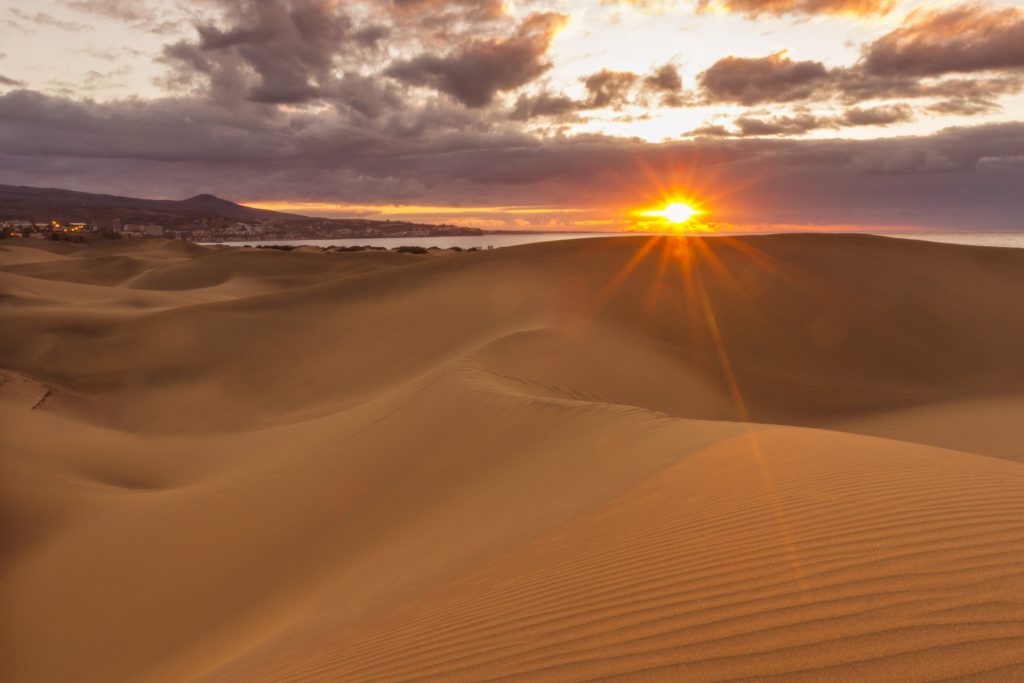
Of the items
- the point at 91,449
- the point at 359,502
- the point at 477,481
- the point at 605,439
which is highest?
the point at 605,439

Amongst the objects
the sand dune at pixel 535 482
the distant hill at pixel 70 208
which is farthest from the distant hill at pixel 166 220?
the sand dune at pixel 535 482

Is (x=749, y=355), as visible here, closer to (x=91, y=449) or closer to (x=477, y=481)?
(x=477, y=481)

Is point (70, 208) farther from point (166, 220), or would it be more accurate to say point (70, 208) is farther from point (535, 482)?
point (535, 482)

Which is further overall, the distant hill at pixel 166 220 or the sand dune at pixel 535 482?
the distant hill at pixel 166 220

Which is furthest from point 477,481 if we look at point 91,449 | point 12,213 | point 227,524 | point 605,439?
point 12,213

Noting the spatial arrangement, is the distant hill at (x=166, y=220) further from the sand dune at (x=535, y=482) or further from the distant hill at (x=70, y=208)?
the sand dune at (x=535, y=482)

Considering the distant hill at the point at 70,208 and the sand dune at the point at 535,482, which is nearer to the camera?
the sand dune at the point at 535,482

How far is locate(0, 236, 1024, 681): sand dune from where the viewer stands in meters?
2.67

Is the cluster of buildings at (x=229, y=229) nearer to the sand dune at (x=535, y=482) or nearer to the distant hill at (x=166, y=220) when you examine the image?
the distant hill at (x=166, y=220)

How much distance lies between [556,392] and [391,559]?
18.3 ft

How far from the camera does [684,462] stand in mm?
5465

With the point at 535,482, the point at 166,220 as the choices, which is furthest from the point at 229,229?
the point at 535,482

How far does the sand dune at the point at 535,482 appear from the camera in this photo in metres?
2.67

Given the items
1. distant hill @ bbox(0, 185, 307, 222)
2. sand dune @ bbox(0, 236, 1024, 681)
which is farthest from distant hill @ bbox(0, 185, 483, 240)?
sand dune @ bbox(0, 236, 1024, 681)
